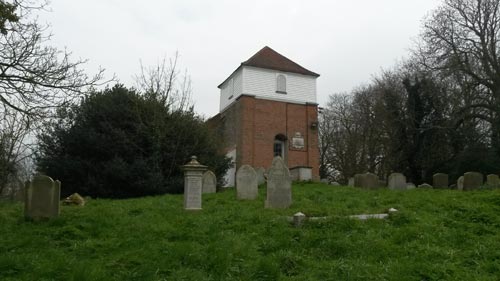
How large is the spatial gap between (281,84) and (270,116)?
2702 millimetres

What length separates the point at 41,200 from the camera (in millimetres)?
10680

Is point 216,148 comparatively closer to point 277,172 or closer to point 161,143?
point 161,143

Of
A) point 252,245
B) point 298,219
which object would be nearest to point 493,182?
point 298,219

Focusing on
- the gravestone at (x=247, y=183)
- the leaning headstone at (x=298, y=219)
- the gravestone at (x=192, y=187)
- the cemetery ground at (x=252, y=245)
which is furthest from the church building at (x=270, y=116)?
the leaning headstone at (x=298, y=219)

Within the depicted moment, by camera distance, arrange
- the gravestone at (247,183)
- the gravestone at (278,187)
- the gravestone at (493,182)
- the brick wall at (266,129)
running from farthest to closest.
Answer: the brick wall at (266,129) → the gravestone at (493,182) → the gravestone at (247,183) → the gravestone at (278,187)

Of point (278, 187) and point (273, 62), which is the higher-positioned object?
point (273, 62)

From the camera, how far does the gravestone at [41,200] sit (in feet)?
34.9

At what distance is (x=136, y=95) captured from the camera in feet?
76.2

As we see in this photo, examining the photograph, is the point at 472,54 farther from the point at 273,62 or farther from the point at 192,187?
the point at 192,187

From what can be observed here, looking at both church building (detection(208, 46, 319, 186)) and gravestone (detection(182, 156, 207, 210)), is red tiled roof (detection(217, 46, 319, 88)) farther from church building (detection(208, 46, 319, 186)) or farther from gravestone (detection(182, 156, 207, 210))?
gravestone (detection(182, 156, 207, 210))

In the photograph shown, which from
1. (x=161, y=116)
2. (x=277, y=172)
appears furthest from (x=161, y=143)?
(x=277, y=172)

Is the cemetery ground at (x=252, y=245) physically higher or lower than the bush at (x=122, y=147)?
lower

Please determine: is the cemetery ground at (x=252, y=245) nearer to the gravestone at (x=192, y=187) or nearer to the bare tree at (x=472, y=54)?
the gravestone at (x=192, y=187)

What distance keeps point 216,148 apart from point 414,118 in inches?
615
